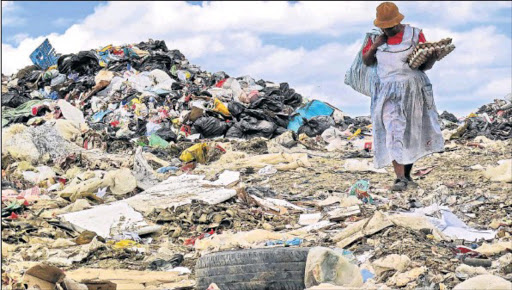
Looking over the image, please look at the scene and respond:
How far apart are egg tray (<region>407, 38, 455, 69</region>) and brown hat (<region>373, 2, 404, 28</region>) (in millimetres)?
344

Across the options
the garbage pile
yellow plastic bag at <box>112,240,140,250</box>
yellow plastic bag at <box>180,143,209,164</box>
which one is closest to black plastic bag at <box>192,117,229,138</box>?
yellow plastic bag at <box>180,143,209,164</box>

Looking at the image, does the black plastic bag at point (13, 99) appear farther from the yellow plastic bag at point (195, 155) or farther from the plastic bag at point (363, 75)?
the plastic bag at point (363, 75)

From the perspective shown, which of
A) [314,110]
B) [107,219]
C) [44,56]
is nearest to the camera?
[107,219]

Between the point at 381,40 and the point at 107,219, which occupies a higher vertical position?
the point at 381,40

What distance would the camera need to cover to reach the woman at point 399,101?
7156mm

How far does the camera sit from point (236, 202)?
22.3ft

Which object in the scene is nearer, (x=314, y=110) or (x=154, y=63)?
(x=314, y=110)

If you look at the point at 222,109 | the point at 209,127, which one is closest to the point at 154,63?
the point at 222,109

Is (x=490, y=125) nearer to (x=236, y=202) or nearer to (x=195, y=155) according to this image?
(x=195, y=155)

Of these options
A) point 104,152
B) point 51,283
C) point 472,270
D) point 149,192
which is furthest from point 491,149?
point 51,283

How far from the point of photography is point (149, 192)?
771cm

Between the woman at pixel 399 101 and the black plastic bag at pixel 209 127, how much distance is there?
6304mm

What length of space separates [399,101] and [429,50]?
64 centimetres

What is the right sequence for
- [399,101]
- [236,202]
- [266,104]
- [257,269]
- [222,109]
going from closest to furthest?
1. [257,269]
2. [236,202]
3. [399,101]
4. [222,109]
5. [266,104]
